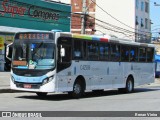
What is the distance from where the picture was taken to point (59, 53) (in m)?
18.7

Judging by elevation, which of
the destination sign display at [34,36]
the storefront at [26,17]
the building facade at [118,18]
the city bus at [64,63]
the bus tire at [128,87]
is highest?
the building facade at [118,18]

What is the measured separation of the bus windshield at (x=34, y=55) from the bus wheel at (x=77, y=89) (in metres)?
2.14

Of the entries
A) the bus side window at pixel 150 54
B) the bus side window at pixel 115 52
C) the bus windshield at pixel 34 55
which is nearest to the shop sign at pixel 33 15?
the bus side window at pixel 150 54

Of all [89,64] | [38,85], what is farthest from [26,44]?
[89,64]

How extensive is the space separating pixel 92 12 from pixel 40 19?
40174mm

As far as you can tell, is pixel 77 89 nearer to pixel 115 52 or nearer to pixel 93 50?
pixel 93 50

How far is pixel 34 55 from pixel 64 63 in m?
1.40

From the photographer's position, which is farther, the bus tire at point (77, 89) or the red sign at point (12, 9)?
the red sign at point (12, 9)

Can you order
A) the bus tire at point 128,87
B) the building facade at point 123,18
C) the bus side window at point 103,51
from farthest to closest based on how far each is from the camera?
1. the building facade at point 123,18
2. the bus tire at point 128,87
3. the bus side window at point 103,51

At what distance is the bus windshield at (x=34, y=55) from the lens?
1848cm

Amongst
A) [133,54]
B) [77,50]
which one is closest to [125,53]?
[133,54]

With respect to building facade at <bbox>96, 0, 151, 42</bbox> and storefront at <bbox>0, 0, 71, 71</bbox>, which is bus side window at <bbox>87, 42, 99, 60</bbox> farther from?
building facade at <bbox>96, 0, 151, 42</bbox>

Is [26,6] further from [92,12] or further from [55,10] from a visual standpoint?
[92,12]

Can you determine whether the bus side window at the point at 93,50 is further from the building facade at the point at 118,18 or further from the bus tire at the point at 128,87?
the building facade at the point at 118,18
